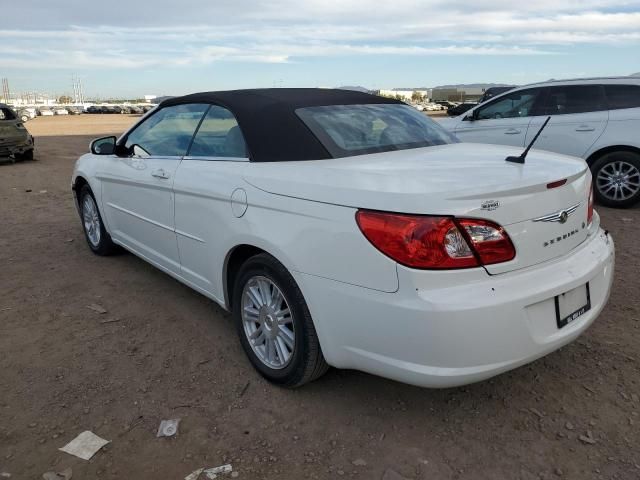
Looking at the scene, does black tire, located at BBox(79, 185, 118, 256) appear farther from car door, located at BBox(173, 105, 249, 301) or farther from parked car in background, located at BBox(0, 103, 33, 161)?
parked car in background, located at BBox(0, 103, 33, 161)

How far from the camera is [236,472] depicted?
2311 mm

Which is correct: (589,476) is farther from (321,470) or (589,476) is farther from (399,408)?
(321,470)

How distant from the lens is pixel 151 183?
382 cm

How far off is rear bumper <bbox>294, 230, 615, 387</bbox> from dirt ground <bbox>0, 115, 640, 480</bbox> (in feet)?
1.39

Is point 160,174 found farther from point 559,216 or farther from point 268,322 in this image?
point 559,216

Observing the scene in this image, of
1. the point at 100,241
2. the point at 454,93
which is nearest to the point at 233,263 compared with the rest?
the point at 100,241

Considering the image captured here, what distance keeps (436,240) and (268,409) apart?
4.31ft

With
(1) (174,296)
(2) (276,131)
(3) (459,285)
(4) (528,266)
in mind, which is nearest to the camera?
(3) (459,285)

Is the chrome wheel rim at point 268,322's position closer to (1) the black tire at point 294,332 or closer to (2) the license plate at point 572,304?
(1) the black tire at point 294,332

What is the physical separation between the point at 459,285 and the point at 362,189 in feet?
1.87

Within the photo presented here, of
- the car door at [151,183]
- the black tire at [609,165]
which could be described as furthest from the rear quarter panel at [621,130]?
the car door at [151,183]

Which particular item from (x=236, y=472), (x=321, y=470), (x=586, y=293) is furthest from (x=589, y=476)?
(x=236, y=472)

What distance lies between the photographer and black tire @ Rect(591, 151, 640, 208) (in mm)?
6891

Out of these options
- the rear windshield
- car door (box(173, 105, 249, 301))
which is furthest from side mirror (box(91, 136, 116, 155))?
the rear windshield
